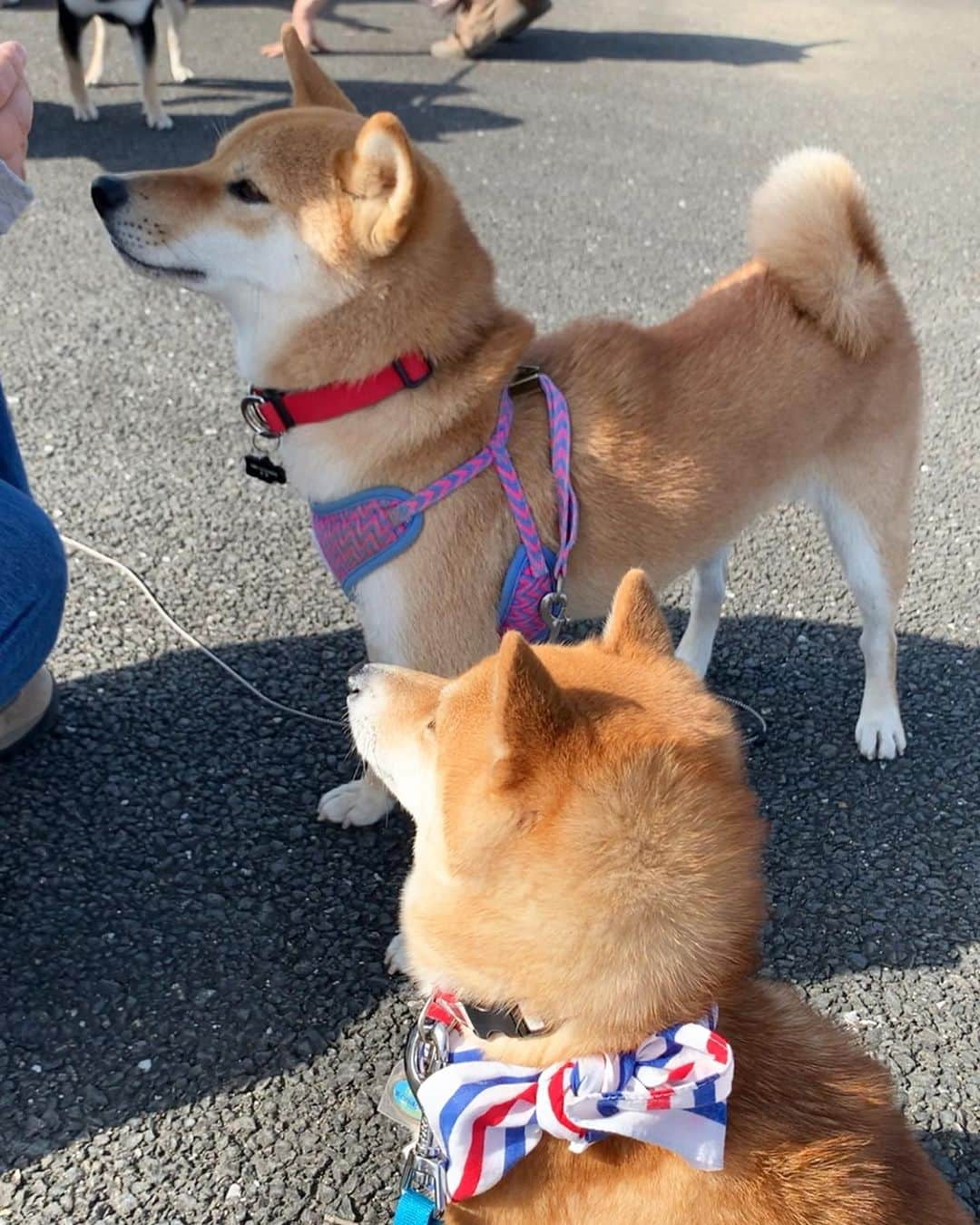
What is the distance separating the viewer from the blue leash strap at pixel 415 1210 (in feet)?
5.38

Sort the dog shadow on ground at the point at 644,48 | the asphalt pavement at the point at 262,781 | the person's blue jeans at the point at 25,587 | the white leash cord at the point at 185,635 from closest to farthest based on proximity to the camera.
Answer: the asphalt pavement at the point at 262,781, the person's blue jeans at the point at 25,587, the white leash cord at the point at 185,635, the dog shadow on ground at the point at 644,48

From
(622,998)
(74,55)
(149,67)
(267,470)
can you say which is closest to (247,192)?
(267,470)

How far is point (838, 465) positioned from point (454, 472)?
1.14m

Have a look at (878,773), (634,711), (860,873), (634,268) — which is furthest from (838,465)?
(634,268)

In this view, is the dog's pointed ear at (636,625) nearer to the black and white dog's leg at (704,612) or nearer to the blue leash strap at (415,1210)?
the blue leash strap at (415,1210)

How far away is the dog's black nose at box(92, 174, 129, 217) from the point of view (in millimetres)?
2449

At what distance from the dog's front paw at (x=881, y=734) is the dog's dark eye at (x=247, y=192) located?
2.12 meters

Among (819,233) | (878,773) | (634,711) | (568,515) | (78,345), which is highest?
(819,233)

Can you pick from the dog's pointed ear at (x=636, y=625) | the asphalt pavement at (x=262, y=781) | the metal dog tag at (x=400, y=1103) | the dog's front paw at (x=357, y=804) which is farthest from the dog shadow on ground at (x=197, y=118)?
the metal dog tag at (x=400, y=1103)

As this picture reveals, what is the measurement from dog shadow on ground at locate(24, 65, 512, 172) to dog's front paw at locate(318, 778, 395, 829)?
4671 mm

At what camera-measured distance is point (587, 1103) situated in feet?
4.59

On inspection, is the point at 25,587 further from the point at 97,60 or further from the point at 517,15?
the point at 517,15

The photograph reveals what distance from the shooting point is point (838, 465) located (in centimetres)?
291

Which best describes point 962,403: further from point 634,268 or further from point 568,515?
point 568,515
